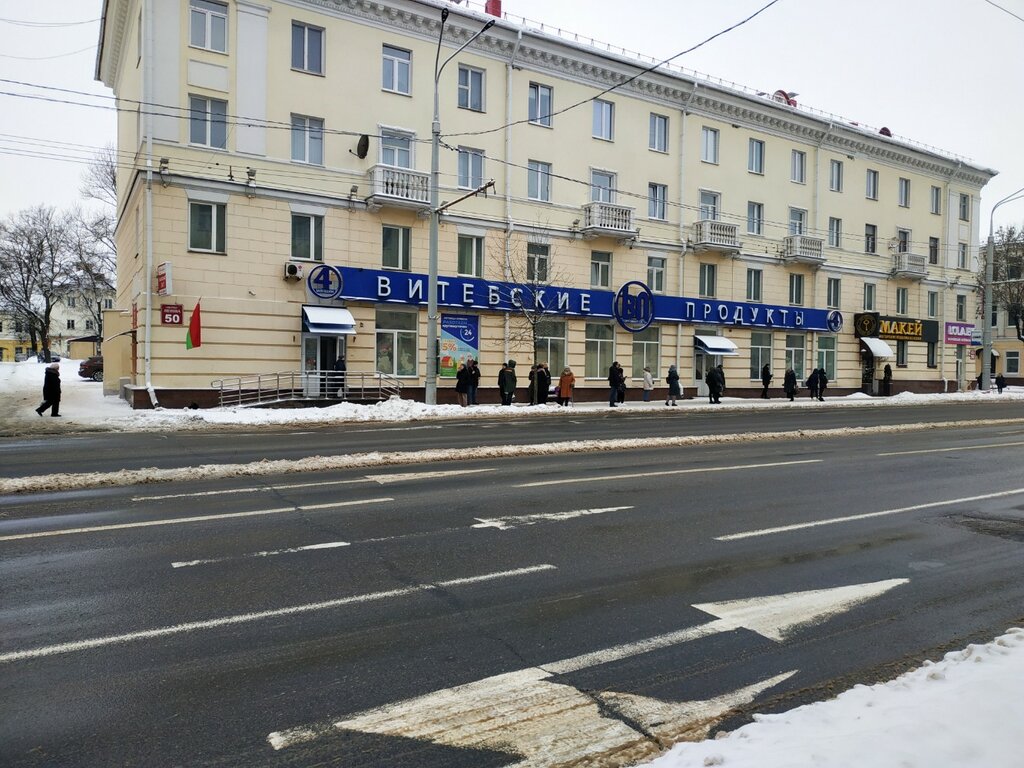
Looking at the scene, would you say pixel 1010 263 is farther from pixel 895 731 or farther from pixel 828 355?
pixel 895 731

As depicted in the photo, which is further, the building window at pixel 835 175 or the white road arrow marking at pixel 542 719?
the building window at pixel 835 175

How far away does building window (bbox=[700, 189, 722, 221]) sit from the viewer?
115 feet

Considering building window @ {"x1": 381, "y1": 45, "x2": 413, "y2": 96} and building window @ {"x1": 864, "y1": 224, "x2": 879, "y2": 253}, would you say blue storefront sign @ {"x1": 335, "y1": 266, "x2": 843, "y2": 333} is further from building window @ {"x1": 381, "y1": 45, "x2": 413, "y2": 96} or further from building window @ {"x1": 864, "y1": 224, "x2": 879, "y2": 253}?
building window @ {"x1": 381, "y1": 45, "x2": 413, "y2": 96}

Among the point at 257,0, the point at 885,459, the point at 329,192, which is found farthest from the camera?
the point at 329,192

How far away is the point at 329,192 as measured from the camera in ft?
82.9

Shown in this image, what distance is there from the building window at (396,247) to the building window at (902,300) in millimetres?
31761

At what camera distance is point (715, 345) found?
34.6 metres

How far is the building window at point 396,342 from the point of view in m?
26.5

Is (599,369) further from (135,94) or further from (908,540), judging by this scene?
(908,540)

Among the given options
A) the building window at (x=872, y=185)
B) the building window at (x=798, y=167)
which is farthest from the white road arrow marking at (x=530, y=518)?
the building window at (x=872, y=185)

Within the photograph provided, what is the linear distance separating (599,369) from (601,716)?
28.8 m

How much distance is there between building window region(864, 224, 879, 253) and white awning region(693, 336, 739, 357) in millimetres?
13162

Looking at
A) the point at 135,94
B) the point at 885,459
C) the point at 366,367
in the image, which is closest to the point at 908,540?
the point at 885,459

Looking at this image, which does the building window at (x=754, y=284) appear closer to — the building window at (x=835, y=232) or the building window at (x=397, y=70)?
the building window at (x=835, y=232)
